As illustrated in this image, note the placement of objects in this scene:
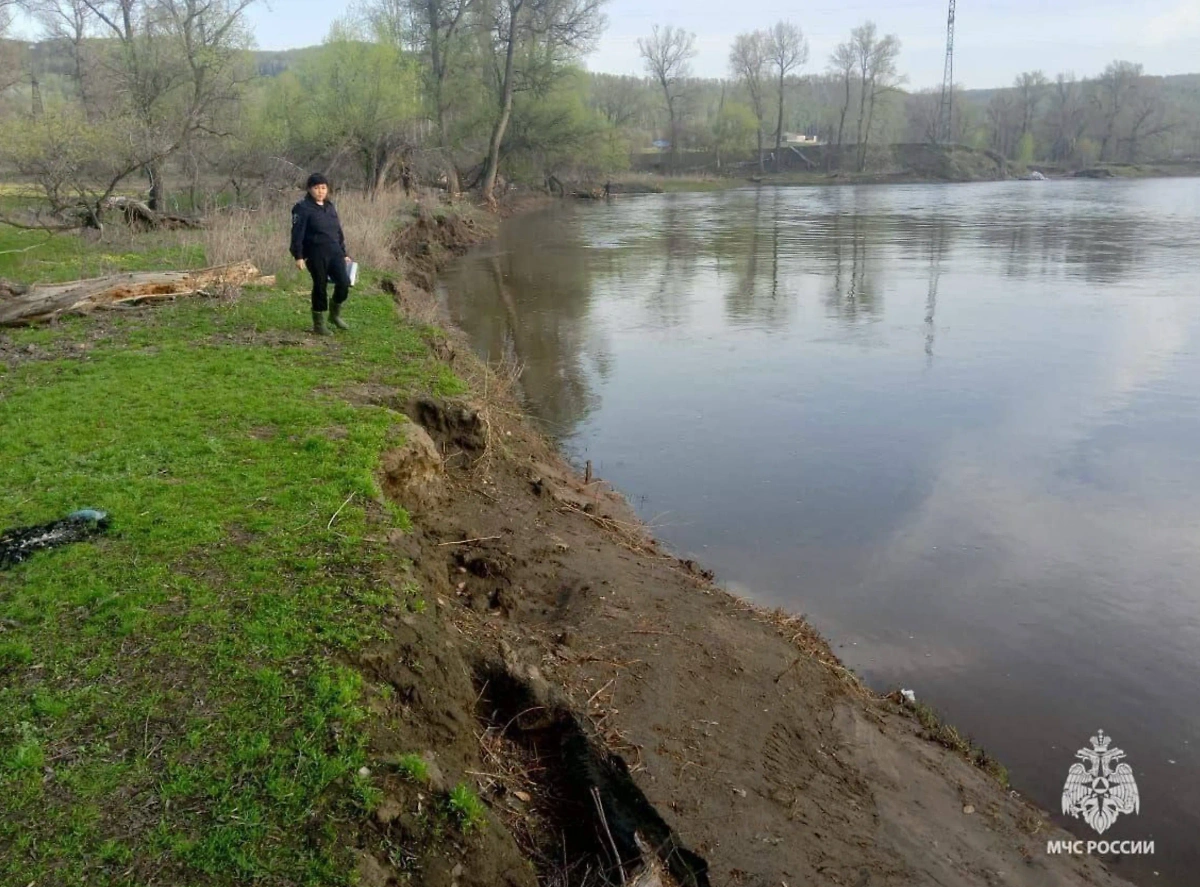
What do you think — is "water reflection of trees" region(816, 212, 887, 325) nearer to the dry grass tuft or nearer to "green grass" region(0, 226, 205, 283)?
the dry grass tuft

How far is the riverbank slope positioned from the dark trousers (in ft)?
8.04

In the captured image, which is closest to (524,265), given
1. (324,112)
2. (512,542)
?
(324,112)

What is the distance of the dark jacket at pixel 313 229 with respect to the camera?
1009cm

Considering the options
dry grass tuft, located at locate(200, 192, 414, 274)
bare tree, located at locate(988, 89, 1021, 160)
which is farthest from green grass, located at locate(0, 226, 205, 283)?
bare tree, located at locate(988, 89, 1021, 160)

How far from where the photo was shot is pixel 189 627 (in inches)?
181

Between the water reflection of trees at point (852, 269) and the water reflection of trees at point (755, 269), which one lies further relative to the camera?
the water reflection of trees at point (852, 269)

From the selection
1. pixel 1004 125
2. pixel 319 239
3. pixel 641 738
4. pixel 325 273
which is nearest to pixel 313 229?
pixel 319 239

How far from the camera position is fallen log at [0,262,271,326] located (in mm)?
11422

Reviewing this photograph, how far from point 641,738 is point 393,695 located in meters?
1.51

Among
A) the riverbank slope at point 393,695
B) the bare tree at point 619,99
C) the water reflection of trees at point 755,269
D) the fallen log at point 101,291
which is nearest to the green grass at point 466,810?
the riverbank slope at point 393,695

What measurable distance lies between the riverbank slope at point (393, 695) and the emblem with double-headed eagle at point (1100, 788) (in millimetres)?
458

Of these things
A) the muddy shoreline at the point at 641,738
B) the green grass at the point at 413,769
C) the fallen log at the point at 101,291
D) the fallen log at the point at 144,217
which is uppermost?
the fallen log at the point at 144,217

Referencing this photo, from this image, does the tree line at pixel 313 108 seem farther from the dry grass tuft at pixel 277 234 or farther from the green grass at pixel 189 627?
the green grass at pixel 189 627

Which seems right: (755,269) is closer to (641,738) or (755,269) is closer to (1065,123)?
(641,738)
